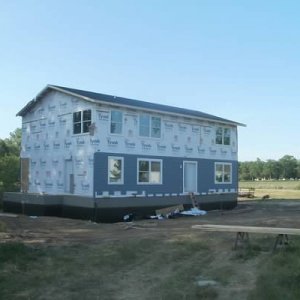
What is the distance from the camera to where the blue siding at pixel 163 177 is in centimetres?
2362

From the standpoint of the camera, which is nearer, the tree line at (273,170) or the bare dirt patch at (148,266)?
the bare dirt patch at (148,266)

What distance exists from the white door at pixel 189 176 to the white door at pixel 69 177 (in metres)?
6.87

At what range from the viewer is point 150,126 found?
87.1ft

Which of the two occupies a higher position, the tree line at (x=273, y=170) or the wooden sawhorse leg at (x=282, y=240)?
the tree line at (x=273, y=170)

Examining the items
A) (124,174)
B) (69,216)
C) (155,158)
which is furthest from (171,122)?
(69,216)

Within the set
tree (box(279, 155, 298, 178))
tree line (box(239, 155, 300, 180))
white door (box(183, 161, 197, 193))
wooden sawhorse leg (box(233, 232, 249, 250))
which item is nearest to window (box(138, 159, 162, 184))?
white door (box(183, 161, 197, 193))

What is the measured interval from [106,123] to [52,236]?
9.41 metres

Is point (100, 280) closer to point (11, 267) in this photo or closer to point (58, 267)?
point (58, 267)

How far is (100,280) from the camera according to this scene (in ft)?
31.3

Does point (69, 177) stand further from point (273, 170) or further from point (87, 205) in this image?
point (273, 170)

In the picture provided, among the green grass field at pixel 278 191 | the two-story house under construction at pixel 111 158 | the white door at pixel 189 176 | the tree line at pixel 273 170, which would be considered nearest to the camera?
the two-story house under construction at pixel 111 158

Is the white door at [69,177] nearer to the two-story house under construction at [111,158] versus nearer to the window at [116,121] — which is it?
the two-story house under construction at [111,158]

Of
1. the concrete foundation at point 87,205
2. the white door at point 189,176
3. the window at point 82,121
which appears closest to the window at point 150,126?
the white door at point 189,176

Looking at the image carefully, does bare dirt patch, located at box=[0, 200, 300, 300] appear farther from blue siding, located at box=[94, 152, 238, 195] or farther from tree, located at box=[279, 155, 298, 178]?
tree, located at box=[279, 155, 298, 178]
